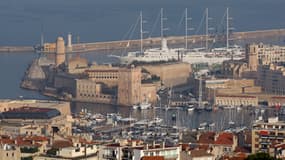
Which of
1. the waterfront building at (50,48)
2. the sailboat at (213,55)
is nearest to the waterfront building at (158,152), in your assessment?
the sailboat at (213,55)

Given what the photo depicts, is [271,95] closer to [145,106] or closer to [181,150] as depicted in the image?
[145,106]

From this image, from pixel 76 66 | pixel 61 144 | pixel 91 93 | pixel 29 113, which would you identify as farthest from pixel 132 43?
pixel 61 144

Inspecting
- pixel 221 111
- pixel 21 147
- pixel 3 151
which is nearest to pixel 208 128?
pixel 221 111

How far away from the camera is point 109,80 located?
101ft

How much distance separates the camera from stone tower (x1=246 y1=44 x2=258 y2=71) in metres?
32.8

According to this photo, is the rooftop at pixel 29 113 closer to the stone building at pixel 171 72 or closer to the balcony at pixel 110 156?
the balcony at pixel 110 156

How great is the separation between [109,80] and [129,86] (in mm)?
1644

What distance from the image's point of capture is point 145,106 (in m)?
27.4

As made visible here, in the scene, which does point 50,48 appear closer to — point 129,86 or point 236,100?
point 129,86

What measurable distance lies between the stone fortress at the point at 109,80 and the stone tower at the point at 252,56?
159cm

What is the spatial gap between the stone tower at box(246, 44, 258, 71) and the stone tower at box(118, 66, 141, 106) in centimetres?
374

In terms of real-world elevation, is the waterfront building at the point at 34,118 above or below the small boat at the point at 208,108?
above

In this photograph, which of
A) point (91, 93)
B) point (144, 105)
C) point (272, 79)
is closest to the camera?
point (144, 105)

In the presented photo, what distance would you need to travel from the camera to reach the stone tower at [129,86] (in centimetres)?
2866
